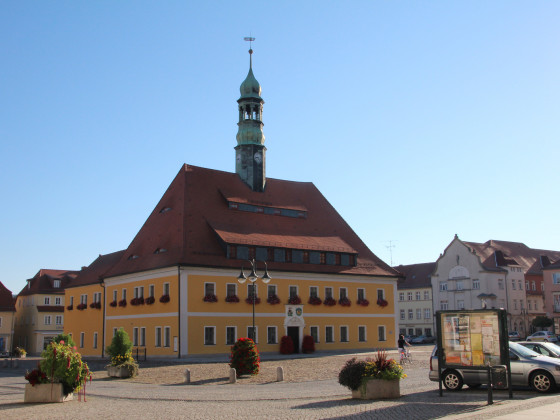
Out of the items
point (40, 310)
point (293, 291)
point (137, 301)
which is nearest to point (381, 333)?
point (293, 291)

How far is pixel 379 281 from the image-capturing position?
177 feet

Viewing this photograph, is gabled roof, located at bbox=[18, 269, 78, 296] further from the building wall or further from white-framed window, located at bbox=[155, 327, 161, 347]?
white-framed window, located at bbox=[155, 327, 161, 347]

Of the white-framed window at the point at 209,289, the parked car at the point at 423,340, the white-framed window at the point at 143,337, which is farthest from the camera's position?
the parked car at the point at 423,340

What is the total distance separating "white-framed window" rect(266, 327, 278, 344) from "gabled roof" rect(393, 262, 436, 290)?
1635 inches

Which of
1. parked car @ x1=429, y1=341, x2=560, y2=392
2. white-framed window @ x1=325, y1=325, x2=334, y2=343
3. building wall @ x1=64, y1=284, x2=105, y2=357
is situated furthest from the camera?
building wall @ x1=64, y1=284, x2=105, y2=357

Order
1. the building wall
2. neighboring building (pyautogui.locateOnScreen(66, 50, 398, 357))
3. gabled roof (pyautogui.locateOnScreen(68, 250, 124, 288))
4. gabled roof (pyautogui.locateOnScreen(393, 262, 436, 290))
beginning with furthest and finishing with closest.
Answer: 1. gabled roof (pyautogui.locateOnScreen(393, 262, 436, 290))
2. gabled roof (pyautogui.locateOnScreen(68, 250, 124, 288))
3. the building wall
4. neighboring building (pyautogui.locateOnScreen(66, 50, 398, 357))

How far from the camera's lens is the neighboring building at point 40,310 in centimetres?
7931

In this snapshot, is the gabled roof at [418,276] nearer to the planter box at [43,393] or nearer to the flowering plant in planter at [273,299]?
the flowering plant in planter at [273,299]

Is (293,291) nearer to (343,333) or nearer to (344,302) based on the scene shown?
(344,302)

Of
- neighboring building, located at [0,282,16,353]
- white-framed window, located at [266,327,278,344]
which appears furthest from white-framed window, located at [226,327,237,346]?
neighboring building, located at [0,282,16,353]

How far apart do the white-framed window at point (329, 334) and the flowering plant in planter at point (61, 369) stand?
105ft

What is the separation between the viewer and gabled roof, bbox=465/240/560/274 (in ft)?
258

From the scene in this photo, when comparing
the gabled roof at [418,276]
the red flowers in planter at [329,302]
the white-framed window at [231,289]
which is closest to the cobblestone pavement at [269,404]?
the white-framed window at [231,289]

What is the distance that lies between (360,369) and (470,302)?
6264 cm
